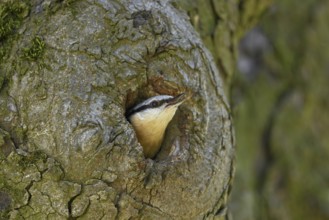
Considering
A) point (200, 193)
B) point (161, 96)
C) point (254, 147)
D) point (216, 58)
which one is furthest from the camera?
point (254, 147)

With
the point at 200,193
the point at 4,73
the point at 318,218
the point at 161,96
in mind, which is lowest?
the point at 318,218

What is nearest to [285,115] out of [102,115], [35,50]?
[102,115]

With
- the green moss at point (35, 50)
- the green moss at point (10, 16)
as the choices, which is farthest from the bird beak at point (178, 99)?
the green moss at point (10, 16)

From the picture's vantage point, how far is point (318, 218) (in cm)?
504

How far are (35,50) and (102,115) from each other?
1.33ft

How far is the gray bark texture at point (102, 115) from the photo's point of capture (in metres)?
2.49

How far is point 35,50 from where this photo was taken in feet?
8.62

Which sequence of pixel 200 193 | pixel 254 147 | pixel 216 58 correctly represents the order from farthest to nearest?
pixel 254 147, pixel 216 58, pixel 200 193

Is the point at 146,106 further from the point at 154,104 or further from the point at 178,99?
the point at 178,99

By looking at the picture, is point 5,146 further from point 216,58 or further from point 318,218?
point 318,218

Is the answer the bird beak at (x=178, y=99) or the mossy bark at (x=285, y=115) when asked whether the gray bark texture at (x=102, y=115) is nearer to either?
the bird beak at (x=178, y=99)

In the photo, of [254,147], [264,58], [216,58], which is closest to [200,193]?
[216,58]

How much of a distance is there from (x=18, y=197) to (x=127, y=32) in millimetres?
857

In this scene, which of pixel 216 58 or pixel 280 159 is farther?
Result: pixel 280 159
